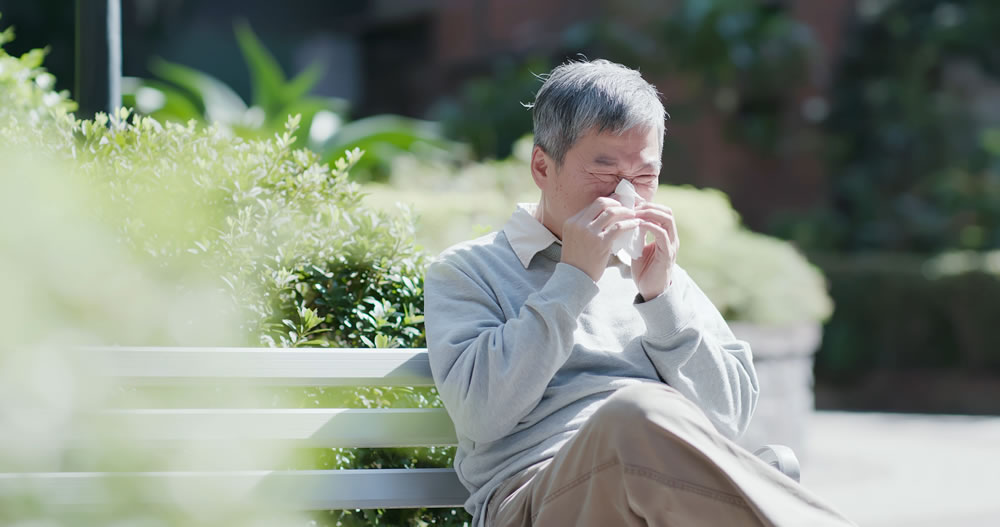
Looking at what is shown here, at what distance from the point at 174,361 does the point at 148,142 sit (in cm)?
71

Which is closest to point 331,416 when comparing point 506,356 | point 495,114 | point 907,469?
point 506,356

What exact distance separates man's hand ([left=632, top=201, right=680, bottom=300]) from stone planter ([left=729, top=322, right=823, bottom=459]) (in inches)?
131

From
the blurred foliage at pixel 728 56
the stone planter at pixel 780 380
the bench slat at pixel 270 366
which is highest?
the blurred foliage at pixel 728 56

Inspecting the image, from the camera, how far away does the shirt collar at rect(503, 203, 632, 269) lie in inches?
89.1

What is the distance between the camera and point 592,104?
7.05ft

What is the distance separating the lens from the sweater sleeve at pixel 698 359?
7.09 ft

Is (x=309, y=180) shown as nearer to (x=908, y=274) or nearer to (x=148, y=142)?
(x=148, y=142)

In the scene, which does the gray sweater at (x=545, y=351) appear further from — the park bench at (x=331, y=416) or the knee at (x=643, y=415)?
the knee at (x=643, y=415)

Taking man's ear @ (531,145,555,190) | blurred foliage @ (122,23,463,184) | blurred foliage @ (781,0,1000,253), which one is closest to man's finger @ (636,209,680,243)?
man's ear @ (531,145,555,190)

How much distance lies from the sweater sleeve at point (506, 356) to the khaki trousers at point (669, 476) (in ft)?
0.61

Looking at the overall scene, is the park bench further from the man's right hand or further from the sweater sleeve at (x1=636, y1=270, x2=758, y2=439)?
the man's right hand

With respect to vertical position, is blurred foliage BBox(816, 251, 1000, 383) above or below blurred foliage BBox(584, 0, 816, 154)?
below

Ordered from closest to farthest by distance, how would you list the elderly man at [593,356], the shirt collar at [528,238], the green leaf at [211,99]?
the elderly man at [593,356] < the shirt collar at [528,238] < the green leaf at [211,99]

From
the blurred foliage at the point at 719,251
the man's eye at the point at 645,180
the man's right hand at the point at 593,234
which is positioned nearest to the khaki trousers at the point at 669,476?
the man's right hand at the point at 593,234
